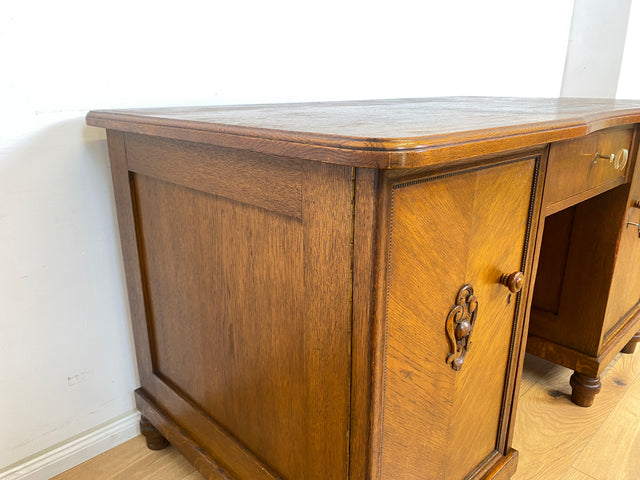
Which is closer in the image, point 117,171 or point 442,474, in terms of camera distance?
point 442,474

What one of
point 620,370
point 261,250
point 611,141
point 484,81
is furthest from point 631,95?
point 261,250

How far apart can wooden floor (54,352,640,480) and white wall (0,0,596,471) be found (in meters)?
0.10

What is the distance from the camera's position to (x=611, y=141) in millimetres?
981

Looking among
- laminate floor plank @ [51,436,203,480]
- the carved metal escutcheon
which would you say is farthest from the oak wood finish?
laminate floor plank @ [51,436,203,480]

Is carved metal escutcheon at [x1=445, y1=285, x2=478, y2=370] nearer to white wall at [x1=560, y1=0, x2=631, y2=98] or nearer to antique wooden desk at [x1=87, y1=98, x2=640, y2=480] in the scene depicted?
antique wooden desk at [x1=87, y1=98, x2=640, y2=480]

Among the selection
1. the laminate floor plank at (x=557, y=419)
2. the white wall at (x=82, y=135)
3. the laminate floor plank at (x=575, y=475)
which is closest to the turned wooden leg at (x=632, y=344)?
the laminate floor plank at (x=557, y=419)

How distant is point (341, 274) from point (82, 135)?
0.65m

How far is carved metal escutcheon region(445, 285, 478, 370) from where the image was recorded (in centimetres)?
65

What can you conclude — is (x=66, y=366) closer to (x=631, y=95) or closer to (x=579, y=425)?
(x=579, y=425)

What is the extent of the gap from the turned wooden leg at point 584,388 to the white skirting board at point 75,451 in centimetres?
109

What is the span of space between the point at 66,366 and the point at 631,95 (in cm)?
244

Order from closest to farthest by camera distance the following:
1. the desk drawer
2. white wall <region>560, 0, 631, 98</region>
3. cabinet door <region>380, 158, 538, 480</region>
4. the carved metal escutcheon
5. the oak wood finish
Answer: cabinet door <region>380, 158, 538, 480</region>, the carved metal escutcheon, the desk drawer, the oak wood finish, white wall <region>560, 0, 631, 98</region>

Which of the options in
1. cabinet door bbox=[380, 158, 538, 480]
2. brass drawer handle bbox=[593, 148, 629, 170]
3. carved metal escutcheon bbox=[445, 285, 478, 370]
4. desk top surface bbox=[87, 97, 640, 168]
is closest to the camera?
desk top surface bbox=[87, 97, 640, 168]

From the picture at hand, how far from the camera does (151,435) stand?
3.44 feet
